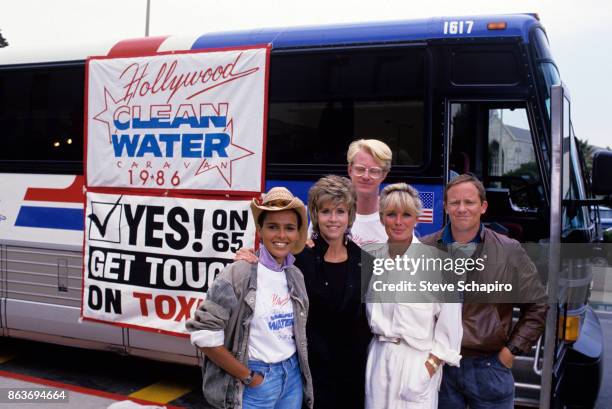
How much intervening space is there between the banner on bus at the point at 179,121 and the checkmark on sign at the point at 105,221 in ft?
0.63

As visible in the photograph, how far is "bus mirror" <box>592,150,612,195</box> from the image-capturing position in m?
4.29

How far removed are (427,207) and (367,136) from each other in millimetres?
716

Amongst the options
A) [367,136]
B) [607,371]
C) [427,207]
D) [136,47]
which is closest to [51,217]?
[136,47]

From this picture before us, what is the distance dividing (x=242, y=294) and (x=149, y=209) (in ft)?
9.48

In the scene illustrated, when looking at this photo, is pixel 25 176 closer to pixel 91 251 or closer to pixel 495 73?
pixel 91 251

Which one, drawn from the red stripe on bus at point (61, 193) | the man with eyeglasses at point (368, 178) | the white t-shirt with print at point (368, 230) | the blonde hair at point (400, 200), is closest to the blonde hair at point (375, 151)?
the man with eyeglasses at point (368, 178)

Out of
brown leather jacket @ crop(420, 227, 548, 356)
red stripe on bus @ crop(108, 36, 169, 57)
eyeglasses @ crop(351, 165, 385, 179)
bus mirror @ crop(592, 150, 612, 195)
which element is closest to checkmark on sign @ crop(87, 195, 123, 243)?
red stripe on bus @ crop(108, 36, 169, 57)

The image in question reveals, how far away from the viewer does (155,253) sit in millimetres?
5273

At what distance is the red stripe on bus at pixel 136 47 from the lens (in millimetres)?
5488

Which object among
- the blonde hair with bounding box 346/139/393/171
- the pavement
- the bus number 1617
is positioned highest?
the bus number 1617

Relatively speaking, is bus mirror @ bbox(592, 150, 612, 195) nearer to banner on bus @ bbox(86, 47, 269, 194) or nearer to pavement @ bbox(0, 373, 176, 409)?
→ banner on bus @ bbox(86, 47, 269, 194)

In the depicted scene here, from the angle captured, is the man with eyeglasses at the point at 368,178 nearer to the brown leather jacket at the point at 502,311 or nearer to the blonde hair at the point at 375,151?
the blonde hair at the point at 375,151

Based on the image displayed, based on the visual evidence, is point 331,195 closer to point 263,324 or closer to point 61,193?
point 263,324

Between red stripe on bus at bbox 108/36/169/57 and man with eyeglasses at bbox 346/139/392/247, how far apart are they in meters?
2.66
